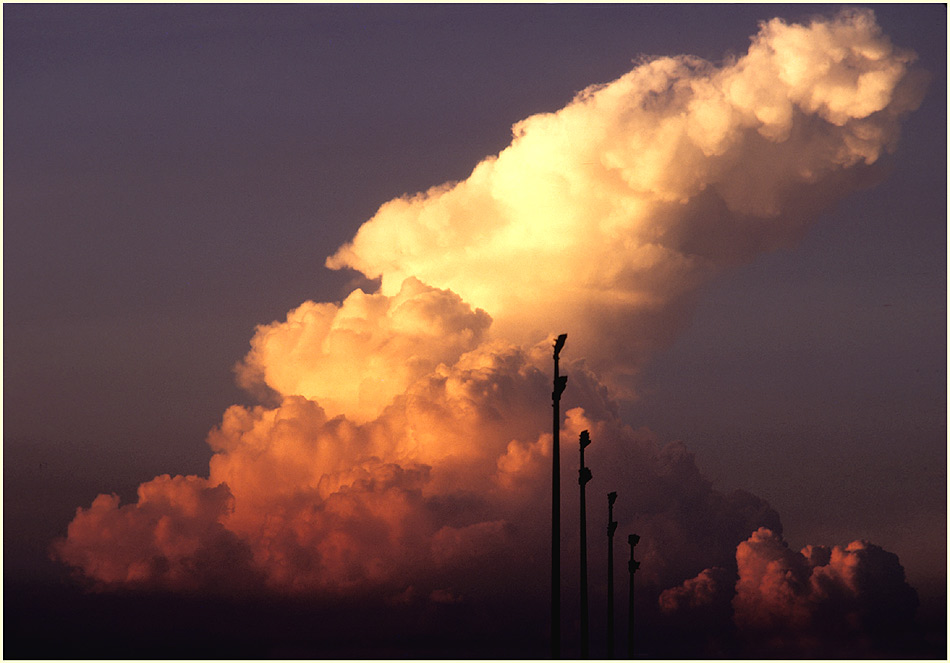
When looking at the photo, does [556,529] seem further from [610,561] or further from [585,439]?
[610,561]

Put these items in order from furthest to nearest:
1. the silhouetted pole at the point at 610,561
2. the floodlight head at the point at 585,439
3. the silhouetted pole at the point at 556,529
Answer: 1. the silhouetted pole at the point at 610,561
2. the floodlight head at the point at 585,439
3. the silhouetted pole at the point at 556,529

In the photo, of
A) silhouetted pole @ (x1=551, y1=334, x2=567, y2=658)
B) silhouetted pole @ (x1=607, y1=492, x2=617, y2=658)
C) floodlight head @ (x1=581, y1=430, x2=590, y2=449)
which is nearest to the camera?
silhouetted pole @ (x1=551, y1=334, x2=567, y2=658)

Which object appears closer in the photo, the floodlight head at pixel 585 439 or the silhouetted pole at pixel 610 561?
the floodlight head at pixel 585 439

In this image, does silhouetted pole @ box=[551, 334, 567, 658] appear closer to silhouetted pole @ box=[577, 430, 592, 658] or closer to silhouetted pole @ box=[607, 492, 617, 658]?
silhouetted pole @ box=[577, 430, 592, 658]

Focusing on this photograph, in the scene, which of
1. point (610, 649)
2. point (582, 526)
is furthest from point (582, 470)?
point (610, 649)

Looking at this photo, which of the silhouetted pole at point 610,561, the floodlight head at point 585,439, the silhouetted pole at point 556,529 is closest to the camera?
the silhouetted pole at point 556,529

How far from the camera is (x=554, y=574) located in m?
39.3

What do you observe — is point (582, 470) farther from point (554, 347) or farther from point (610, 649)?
point (610, 649)

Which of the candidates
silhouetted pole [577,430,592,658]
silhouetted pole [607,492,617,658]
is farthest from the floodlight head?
silhouetted pole [607,492,617,658]

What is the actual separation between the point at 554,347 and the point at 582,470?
10.2 meters

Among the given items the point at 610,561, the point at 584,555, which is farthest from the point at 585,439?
the point at 610,561

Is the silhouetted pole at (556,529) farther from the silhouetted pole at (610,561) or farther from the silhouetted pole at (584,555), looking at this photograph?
the silhouetted pole at (610,561)

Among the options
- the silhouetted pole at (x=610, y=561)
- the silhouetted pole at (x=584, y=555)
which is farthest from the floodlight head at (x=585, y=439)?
the silhouetted pole at (x=610, y=561)

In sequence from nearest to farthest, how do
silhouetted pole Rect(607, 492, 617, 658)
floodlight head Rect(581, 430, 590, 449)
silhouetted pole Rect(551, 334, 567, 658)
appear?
1. silhouetted pole Rect(551, 334, 567, 658)
2. floodlight head Rect(581, 430, 590, 449)
3. silhouetted pole Rect(607, 492, 617, 658)
